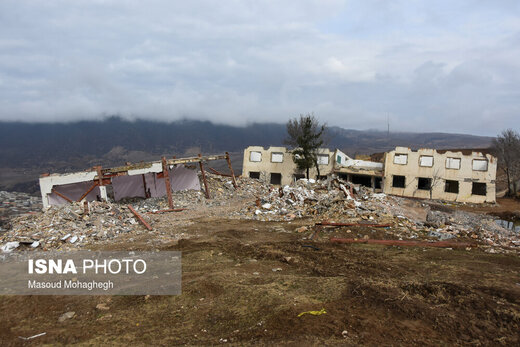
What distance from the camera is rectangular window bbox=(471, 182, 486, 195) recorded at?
93.6 feet

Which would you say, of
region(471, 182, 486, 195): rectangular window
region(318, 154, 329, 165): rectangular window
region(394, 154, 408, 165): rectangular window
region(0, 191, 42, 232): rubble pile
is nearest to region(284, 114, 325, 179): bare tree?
region(318, 154, 329, 165): rectangular window

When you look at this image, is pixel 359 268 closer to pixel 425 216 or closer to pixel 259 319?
pixel 259 319

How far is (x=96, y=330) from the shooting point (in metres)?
5.18

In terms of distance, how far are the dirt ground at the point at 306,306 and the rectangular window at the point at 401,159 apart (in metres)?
22.8

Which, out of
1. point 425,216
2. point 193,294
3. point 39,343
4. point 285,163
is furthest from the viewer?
point 285,163

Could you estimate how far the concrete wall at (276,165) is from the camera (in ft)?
108

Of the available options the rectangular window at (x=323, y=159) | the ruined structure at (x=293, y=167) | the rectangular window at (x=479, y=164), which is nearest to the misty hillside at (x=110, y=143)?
the ruined structure at (x=293, y=167)

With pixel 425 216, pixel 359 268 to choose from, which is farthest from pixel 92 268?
pixel 425 216

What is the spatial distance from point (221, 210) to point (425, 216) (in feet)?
34.2

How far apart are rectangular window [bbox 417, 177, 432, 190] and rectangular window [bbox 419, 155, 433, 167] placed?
1.34m

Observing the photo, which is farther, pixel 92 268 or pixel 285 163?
pixel 285 163

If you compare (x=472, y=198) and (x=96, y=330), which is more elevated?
(x=96, y=330)

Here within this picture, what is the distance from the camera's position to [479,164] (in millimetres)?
28328

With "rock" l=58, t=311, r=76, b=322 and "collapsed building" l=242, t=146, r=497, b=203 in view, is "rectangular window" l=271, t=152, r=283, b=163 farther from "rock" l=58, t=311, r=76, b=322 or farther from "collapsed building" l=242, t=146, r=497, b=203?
"rock" l=58, t=311, r=76, b=322
